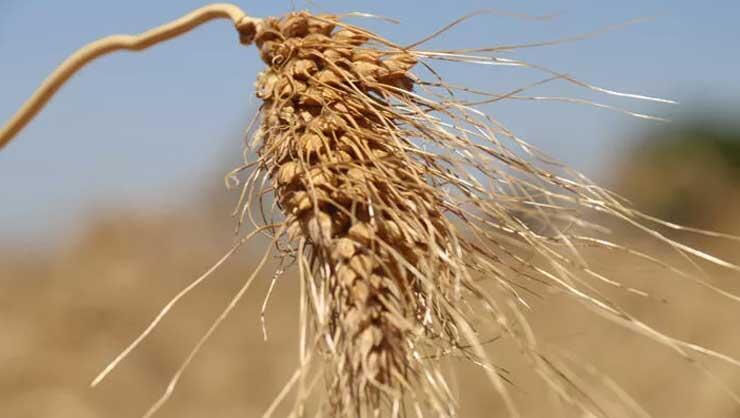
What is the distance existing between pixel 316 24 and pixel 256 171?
155 millimetres

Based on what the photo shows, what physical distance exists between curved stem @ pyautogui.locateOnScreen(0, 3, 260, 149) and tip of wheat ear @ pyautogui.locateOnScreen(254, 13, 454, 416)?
3cm

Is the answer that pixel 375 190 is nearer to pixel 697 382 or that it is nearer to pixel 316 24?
pixel 316 24

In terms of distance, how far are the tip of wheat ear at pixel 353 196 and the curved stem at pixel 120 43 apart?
0.03 m

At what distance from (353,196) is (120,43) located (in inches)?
12.1

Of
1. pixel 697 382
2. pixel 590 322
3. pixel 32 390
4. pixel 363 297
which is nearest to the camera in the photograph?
pixel 363 297

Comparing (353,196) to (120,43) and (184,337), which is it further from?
(184,337)

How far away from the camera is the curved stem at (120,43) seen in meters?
0.99

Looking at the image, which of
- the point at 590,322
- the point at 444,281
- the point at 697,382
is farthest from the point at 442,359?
the point at 590,322

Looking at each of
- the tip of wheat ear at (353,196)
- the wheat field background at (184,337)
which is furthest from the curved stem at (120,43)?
the wheat field background at (184,337)

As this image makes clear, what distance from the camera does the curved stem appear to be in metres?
0.99

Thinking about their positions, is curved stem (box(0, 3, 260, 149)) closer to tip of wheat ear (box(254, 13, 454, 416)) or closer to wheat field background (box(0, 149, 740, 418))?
tip of wheat ear (box(254, 13, 454, 416))

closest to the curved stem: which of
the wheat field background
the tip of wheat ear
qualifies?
the tip of wheat ear

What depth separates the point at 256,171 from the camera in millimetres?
1035

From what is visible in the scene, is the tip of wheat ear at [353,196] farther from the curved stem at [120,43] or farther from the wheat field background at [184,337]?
the wheat field background at [184,337]
